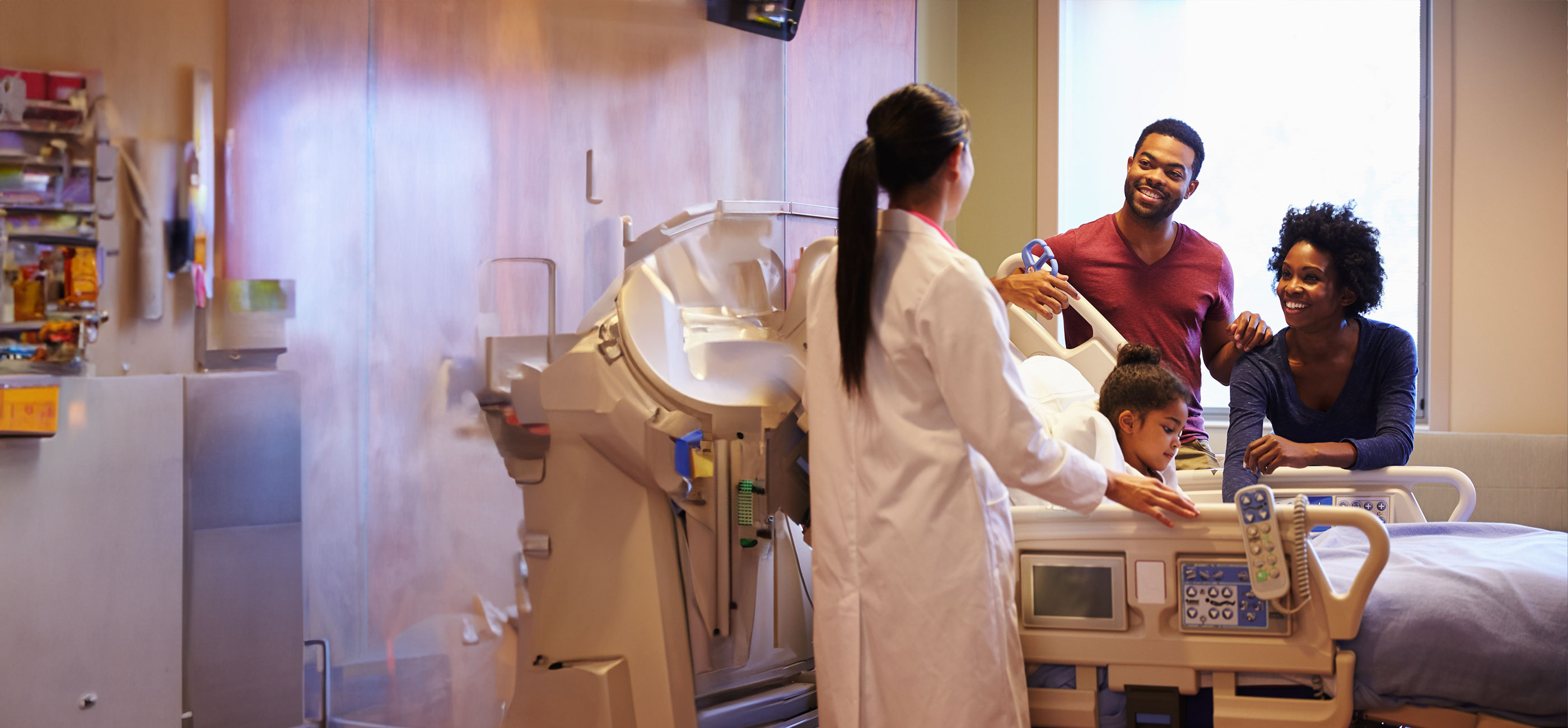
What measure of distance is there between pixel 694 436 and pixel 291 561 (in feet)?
2.89

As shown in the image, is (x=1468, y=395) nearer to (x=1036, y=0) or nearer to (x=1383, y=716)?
(x=1036, y=0)

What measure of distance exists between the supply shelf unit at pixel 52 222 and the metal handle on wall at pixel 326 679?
72 centimetres

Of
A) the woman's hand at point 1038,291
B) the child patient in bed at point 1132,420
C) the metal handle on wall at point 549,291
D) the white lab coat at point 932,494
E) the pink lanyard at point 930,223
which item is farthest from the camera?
the woman's hand at point 1038,291

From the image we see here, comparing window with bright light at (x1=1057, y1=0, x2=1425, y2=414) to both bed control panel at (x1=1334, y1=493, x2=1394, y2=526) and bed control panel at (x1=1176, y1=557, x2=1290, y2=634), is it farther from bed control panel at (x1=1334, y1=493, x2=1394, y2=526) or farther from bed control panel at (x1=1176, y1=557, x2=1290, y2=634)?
bed control panel at (x1=1176, y1=557, x2=1290, y2=634)

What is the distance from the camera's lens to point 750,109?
3076 mm

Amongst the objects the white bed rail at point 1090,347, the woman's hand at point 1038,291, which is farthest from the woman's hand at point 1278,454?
the woman's hand at point 1038,291

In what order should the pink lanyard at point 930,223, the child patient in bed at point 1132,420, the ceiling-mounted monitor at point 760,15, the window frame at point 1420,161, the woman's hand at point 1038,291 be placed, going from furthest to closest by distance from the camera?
the window frame at point 1420,161 → the ceiling-mounted monitor at point 760,15 → the woman's hand at point 1038,291 → the child patient in bed at point 1132,420 → the pink lanyard at point 930,223

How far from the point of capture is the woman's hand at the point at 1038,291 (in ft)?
8.34

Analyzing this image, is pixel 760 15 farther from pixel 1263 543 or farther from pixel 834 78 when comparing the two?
pixel 1263 543

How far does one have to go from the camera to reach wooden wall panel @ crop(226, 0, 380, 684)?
2070mm

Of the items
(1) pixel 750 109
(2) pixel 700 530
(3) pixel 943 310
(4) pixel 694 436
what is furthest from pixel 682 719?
(1) pixel 750 109

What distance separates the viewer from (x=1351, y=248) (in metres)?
2.46

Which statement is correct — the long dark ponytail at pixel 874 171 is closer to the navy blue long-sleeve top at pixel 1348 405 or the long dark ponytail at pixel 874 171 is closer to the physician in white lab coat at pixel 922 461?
the physician in white lab coat at pixel 922 461

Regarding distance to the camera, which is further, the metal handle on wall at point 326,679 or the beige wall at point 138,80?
the metal handle on wall at point 326,679
